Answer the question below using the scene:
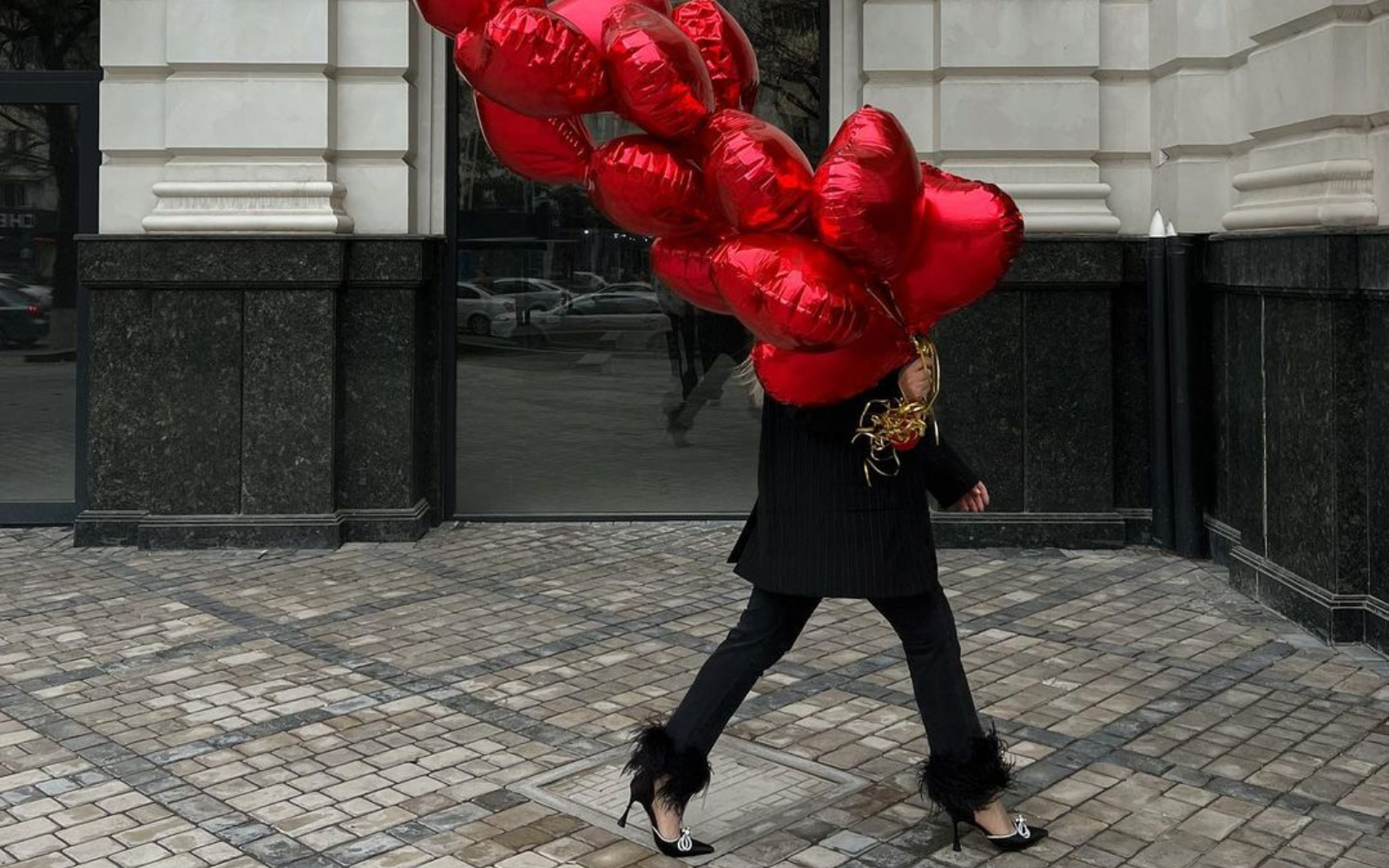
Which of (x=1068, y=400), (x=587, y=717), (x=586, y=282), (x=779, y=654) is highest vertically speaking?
(x=586, y=282)

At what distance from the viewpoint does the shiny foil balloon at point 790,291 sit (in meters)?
3.85

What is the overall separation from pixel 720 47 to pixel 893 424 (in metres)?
1.18

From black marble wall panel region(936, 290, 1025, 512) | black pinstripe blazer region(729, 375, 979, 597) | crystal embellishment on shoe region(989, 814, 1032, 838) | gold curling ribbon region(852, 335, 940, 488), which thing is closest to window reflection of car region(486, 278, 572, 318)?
black marble wall panel region(936, 290, 1025, 512)

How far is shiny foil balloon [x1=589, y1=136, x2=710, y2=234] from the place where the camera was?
4.00m

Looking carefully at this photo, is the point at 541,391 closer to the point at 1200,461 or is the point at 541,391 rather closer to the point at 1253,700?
the point at 1200,461

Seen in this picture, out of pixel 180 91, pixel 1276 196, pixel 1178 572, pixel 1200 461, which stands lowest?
pixel 1178 572

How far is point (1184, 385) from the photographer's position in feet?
29.5

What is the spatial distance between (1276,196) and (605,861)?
17.2ft

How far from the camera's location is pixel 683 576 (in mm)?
8570

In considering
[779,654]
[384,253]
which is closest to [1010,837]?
[779,654]

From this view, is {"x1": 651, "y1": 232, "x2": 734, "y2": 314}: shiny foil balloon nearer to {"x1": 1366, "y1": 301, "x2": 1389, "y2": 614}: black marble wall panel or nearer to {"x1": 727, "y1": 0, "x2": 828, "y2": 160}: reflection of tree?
{"x1": 1366, "y1": 301, "x2": 1389, "y2": 614}: black marble wall panel

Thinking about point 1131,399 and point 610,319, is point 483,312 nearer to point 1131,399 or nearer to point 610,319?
point 610,319

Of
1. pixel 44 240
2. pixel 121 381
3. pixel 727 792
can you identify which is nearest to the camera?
pixel 727 792

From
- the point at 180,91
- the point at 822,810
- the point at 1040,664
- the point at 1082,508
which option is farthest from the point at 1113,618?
the point at 180,91
